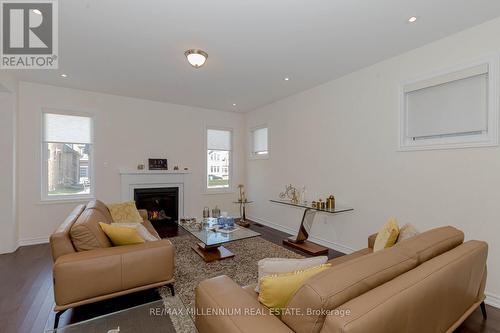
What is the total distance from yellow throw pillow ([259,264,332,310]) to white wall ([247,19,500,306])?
2.42 metres

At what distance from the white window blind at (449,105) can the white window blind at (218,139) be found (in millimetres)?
4312

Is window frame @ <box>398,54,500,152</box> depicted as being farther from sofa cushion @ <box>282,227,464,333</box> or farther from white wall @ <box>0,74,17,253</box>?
white wall @ <box>0,74,17,253</box>

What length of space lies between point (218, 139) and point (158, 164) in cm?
171

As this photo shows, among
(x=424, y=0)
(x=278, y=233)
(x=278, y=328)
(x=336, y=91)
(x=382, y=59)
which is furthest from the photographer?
(x=278, y=233)

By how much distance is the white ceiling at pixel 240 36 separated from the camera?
230cm

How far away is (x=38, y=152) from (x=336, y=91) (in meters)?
5.48

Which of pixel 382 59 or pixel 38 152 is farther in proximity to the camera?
pixel 38 152

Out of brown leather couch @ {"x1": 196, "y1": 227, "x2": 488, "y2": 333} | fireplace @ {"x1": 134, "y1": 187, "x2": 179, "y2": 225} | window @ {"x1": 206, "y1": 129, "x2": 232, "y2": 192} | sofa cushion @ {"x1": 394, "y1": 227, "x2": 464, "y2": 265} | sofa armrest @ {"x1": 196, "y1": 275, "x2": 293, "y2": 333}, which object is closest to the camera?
brown leather couch @ {"x1": 196, "y1": 227, "x2": 488, "y2": 333}

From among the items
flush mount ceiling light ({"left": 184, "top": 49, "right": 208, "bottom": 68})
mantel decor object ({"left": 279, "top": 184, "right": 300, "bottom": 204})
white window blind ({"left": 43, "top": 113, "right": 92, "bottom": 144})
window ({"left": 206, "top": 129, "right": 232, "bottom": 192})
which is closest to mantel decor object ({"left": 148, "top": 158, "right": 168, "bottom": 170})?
window ({"left": 206, "top": 129, "right": 232, "bottom": 192})

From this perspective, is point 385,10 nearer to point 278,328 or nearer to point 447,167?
point 447,167

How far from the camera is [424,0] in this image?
86.4 inches

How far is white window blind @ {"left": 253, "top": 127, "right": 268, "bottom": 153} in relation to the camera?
603 cm

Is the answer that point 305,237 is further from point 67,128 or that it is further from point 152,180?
point 67,128

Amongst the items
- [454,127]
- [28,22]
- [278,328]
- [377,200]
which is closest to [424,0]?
[454,127]
